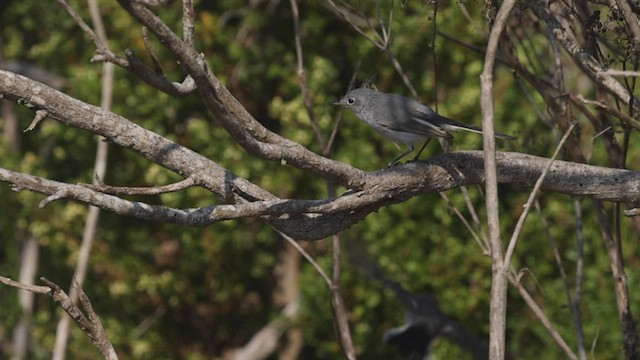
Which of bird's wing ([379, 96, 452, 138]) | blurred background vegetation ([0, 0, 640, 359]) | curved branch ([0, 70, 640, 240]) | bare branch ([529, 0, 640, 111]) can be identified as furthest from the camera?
blurred background vegetation ([0, 0, 640, 359])

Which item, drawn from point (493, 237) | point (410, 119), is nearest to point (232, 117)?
point (493, 237)

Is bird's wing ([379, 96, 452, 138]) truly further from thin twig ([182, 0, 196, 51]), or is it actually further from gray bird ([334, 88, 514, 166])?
thin twig ([182, 0, 196, 51])

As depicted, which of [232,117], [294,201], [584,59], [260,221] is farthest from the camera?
[260,221]

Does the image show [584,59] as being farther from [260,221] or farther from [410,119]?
[260,221]

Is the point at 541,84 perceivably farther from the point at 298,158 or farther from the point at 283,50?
the point at 283,50

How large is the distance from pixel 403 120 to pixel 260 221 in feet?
13.1

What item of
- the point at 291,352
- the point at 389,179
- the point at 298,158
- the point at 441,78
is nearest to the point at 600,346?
the point at 441,78

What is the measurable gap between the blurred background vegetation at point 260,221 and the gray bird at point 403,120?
2014 millimetres

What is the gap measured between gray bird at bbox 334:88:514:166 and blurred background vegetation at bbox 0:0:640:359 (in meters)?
2.01

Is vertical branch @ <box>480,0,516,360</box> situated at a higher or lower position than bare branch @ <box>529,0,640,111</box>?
lower

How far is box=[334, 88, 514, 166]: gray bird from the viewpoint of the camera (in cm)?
442

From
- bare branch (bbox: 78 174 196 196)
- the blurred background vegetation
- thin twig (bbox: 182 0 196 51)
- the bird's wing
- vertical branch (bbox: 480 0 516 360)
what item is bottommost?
vertical branch (bbox: 480 0 516 360)

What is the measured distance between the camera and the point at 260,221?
8422 millimetres

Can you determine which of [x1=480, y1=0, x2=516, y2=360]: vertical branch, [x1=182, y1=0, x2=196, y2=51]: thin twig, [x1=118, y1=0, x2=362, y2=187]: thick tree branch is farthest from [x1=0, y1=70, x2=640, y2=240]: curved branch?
[x1=480, y1=0, x2=516, y2=360]: vertical branch
